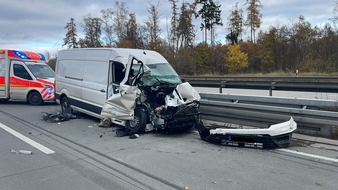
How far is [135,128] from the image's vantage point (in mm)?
7184

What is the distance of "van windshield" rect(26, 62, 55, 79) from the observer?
13.7 m

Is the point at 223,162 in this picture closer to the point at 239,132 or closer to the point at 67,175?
the point at 239,132

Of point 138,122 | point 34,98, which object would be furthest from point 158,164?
point 34,98

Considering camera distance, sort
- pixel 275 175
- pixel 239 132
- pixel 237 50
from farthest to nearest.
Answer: pixel 237 50 < pixel 239 132 < pixel 275 175

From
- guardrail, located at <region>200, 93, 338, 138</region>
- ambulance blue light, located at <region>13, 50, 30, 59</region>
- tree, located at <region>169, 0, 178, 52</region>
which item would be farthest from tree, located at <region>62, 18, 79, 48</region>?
guardrail, located at <region>200, 93, 338, 138</region>

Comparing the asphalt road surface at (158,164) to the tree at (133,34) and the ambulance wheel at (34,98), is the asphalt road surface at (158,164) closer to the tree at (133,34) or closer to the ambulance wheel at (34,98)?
the ambulance wheel at (34,98)

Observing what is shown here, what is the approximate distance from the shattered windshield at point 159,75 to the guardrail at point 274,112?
117 cm

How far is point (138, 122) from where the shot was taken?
7180mm

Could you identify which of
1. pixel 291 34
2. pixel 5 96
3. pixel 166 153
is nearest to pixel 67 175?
pixel 166 153

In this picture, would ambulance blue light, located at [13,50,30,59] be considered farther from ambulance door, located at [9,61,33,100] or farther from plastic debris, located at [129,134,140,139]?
plastic debris, located at [129,134,140,139]

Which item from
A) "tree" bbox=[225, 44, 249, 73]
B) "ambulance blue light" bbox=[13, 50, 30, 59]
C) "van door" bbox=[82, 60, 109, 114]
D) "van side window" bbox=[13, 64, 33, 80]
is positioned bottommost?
"van door" bbox=[82, 60, 109, 114]

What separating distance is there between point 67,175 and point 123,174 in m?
0.87

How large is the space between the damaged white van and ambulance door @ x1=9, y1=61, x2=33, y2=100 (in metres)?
5.94

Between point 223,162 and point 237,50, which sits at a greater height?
point 237,50
